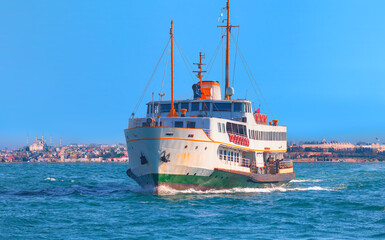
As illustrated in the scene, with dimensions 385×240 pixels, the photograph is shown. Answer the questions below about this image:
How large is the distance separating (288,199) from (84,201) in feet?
44.0

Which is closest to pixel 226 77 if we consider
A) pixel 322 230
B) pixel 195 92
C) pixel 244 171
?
pixel 195 92

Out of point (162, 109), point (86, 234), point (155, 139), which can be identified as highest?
point (162, 109)

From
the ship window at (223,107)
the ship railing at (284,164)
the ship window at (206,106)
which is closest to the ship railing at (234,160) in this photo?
the ship window at (223,107)

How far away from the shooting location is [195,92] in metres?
42.0

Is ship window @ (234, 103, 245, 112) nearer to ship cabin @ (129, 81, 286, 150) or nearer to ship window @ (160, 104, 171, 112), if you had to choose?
ship cabin @ (129, 81, 286, 150)

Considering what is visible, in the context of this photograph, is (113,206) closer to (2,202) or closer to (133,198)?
(133,198)

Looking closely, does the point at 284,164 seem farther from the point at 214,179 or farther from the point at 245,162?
the point at 214,179

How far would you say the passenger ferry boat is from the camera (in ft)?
108

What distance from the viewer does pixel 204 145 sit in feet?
112

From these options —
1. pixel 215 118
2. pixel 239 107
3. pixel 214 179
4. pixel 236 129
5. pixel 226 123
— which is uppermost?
pixel 239 107

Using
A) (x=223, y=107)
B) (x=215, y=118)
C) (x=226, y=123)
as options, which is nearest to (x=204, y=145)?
(x=215, y=118)

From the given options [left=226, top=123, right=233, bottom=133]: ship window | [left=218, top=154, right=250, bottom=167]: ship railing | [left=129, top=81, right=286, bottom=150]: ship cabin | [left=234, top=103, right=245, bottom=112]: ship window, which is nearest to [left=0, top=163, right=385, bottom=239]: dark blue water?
[left=218, top=154, right=250, bottom=167]: ship railing

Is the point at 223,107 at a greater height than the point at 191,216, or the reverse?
the point at 223,107

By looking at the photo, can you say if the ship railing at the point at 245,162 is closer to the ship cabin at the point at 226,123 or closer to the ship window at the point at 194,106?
the ship cabin at the point at 226,123
